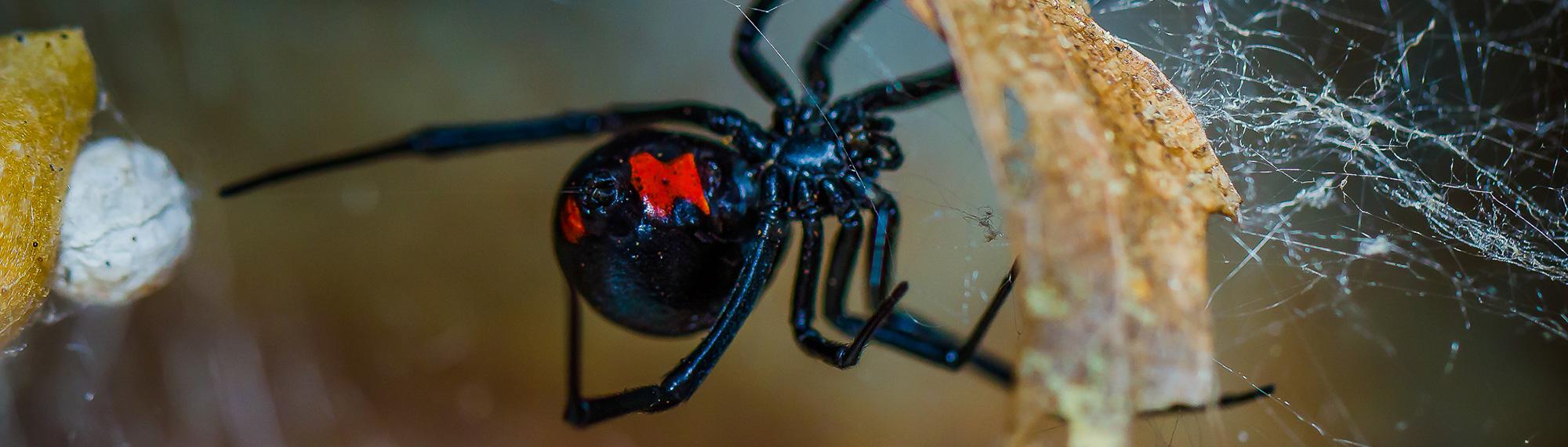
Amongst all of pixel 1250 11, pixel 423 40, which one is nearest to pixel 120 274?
pixel 423 40

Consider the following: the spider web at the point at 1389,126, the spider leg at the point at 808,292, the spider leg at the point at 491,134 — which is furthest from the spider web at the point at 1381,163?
the spider leg at the point at 491,134

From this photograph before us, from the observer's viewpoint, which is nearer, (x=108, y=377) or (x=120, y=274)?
(x=120, y=274)

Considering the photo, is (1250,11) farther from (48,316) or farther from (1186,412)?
(48,316)

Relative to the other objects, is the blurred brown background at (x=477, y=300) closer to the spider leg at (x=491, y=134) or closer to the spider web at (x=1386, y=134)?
the spider web at (x=1386, y=134)

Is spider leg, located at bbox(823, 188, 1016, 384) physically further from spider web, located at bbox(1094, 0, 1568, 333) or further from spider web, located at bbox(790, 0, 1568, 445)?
spider web, located at bbox(1094, 0, 1568, 333)

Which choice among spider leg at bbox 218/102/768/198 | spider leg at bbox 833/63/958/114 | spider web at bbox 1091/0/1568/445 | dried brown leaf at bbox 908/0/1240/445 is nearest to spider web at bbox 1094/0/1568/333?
spider web at bbox 1091/0/1568/445

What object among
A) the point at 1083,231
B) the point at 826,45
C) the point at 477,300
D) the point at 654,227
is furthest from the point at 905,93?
the point at 477,300
